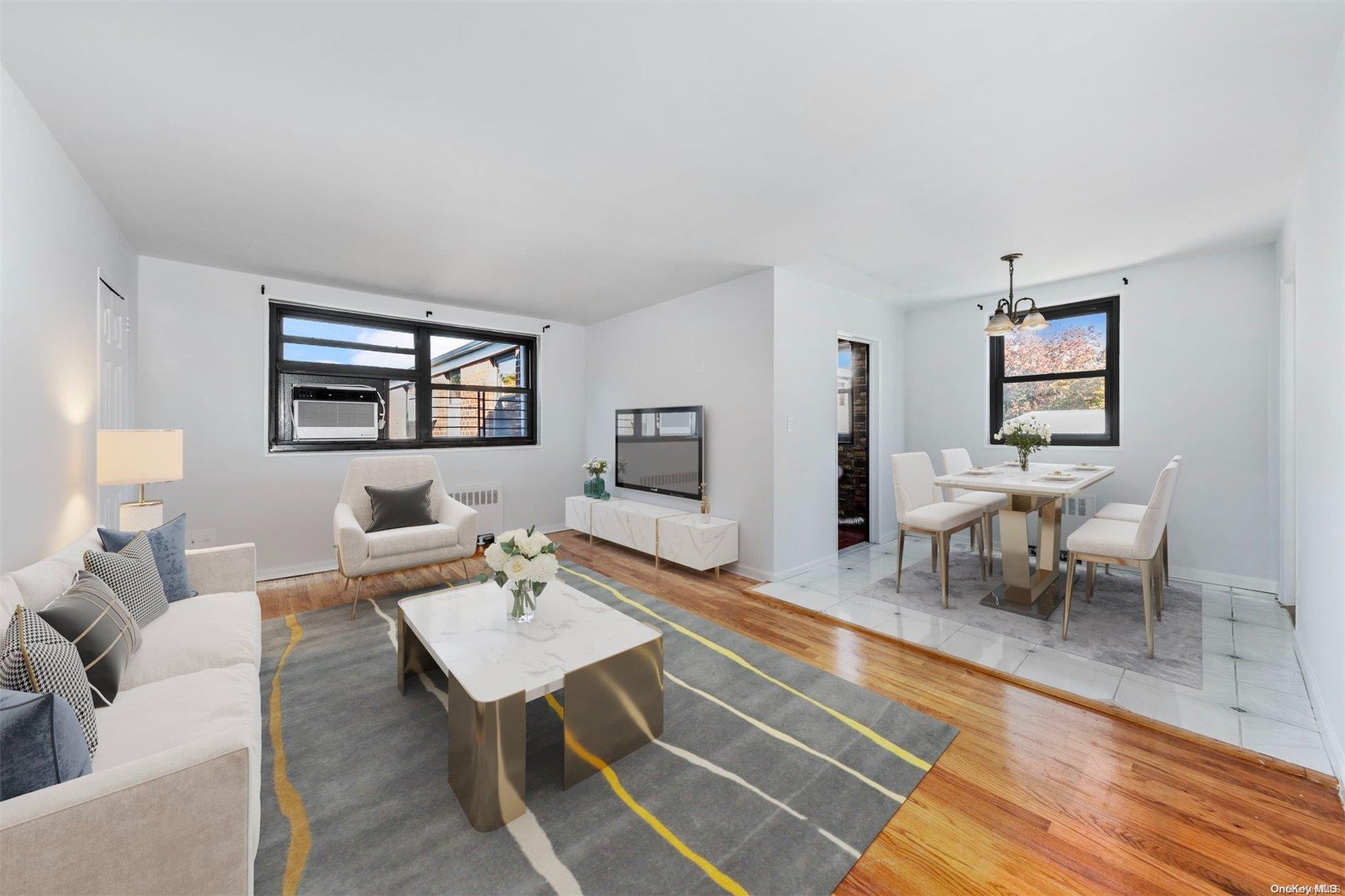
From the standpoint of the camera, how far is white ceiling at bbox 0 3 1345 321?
156 cm

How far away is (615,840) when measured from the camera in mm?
1494

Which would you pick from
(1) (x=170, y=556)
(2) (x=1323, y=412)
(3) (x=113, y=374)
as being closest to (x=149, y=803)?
(1) (x=170, y=556)

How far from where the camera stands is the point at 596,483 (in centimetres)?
553

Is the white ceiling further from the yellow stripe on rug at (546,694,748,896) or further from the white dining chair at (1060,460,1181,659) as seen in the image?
the yellow stripe on rug at (546,694,748,896)

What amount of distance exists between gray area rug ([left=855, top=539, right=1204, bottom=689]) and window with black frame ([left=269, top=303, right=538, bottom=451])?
13.4 feet

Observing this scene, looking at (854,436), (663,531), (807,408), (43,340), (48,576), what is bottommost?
(663,531)

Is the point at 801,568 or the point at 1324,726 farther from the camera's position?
the point at 801,568

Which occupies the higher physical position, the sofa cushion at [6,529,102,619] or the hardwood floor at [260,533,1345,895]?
the sofa cushion at [6,529,102,619]

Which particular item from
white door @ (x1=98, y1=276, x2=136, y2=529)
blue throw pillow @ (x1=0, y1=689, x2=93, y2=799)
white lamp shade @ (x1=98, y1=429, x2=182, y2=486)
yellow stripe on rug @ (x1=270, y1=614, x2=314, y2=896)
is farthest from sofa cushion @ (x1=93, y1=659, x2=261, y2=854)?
white door @ (x1=98, y1=276, x2=136, y2=529)

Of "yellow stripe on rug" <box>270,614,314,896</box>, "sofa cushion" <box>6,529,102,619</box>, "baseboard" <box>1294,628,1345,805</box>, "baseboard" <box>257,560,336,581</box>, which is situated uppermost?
"sofa cushion" <box>6,529,102,619</box>

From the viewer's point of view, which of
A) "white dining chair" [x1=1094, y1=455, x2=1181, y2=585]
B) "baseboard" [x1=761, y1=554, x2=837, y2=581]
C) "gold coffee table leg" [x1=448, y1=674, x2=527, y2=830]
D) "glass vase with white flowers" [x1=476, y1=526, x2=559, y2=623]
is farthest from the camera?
"baseboard" [x1=761, y1=554, x2=837, y2=581]

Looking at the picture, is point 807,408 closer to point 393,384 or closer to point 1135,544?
point 1135,544

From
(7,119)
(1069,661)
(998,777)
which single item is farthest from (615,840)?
(7,119)

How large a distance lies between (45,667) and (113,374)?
9.13 feet
